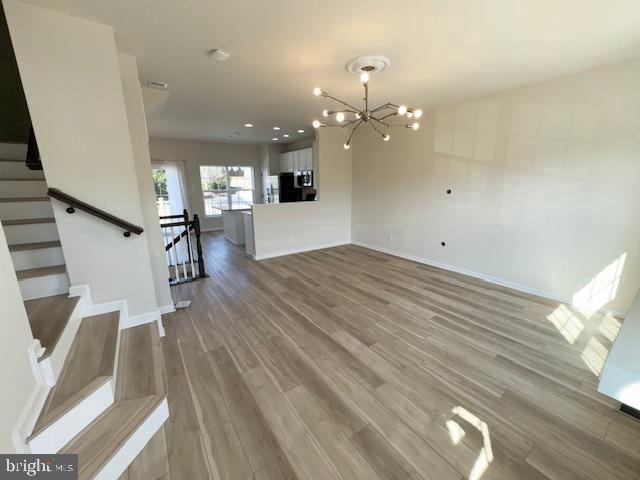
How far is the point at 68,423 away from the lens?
4.33 ft

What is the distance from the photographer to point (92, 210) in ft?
6.60

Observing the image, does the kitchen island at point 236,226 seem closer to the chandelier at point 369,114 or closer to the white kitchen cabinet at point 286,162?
the white kitchen cabinet at point 286,162

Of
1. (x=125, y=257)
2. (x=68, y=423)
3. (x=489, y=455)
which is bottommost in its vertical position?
(x=489, y=455)

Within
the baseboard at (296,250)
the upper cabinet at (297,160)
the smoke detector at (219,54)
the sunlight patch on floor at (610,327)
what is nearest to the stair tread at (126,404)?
the smoke detector at (219,54)

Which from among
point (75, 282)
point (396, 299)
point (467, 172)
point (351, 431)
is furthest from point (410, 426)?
point (467, 172)

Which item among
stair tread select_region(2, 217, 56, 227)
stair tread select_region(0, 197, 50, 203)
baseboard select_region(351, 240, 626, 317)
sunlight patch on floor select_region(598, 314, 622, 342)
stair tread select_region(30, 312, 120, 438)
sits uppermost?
stair tread select_region(0, 197, 50, 203)

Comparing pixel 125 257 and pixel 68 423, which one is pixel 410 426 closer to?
pixel 68 423

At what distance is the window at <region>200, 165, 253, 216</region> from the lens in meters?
7.92

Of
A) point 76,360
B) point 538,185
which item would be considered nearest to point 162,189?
point 76,360

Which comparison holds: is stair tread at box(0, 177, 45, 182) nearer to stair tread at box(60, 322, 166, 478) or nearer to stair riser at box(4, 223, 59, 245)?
stair riser at box(4, 223, 59, 245)

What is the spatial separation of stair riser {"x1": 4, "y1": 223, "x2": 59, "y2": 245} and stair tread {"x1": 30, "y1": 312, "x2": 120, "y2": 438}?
0.90 metres

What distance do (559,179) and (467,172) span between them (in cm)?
109

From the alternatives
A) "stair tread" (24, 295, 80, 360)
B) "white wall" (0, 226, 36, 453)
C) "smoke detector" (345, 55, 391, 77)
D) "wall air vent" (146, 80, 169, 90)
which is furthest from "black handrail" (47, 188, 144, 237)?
"smoke detector" (345, 55, 391, 77)

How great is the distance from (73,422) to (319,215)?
4854 millimetres
